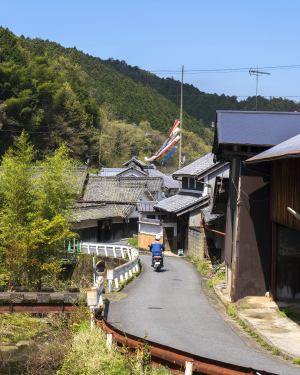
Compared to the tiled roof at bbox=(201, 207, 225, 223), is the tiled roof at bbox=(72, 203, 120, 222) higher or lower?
lower

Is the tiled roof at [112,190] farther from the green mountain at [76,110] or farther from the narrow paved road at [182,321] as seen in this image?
the narrow paved road at [182,321]

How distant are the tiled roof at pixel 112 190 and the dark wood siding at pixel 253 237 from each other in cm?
2615

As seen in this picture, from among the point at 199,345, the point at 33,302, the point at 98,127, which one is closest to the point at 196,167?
the point at 33,302

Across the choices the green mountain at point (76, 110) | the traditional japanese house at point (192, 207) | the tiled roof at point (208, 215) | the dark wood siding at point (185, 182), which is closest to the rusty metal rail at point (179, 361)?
the tiled roof at point (208, 215)

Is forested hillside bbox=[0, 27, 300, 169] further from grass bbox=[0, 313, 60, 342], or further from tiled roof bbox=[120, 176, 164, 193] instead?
grass bbox=[0, 313, 60, 342]

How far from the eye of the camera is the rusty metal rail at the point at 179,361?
15.1 feet

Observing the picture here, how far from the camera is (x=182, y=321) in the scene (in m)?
9.78

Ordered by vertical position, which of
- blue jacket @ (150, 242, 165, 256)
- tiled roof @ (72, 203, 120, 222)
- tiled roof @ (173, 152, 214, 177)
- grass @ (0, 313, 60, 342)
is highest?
tiled roof @ (173, 152, 214, 177)

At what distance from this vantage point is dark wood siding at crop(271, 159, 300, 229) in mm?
8625

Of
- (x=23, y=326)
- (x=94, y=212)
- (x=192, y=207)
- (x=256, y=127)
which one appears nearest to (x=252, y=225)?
(x=256, y=127)

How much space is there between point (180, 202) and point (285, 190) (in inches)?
722

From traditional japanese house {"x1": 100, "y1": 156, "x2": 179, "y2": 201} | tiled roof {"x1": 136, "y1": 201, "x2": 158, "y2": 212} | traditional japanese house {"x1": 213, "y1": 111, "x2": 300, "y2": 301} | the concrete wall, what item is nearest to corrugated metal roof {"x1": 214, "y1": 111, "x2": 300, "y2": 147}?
traditional japanese house {"x1": 213, "y1": 111, "x2": 300, "y2": 301}

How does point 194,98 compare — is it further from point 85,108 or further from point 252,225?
point 252,225

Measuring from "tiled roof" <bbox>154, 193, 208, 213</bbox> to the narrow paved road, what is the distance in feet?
30.9
